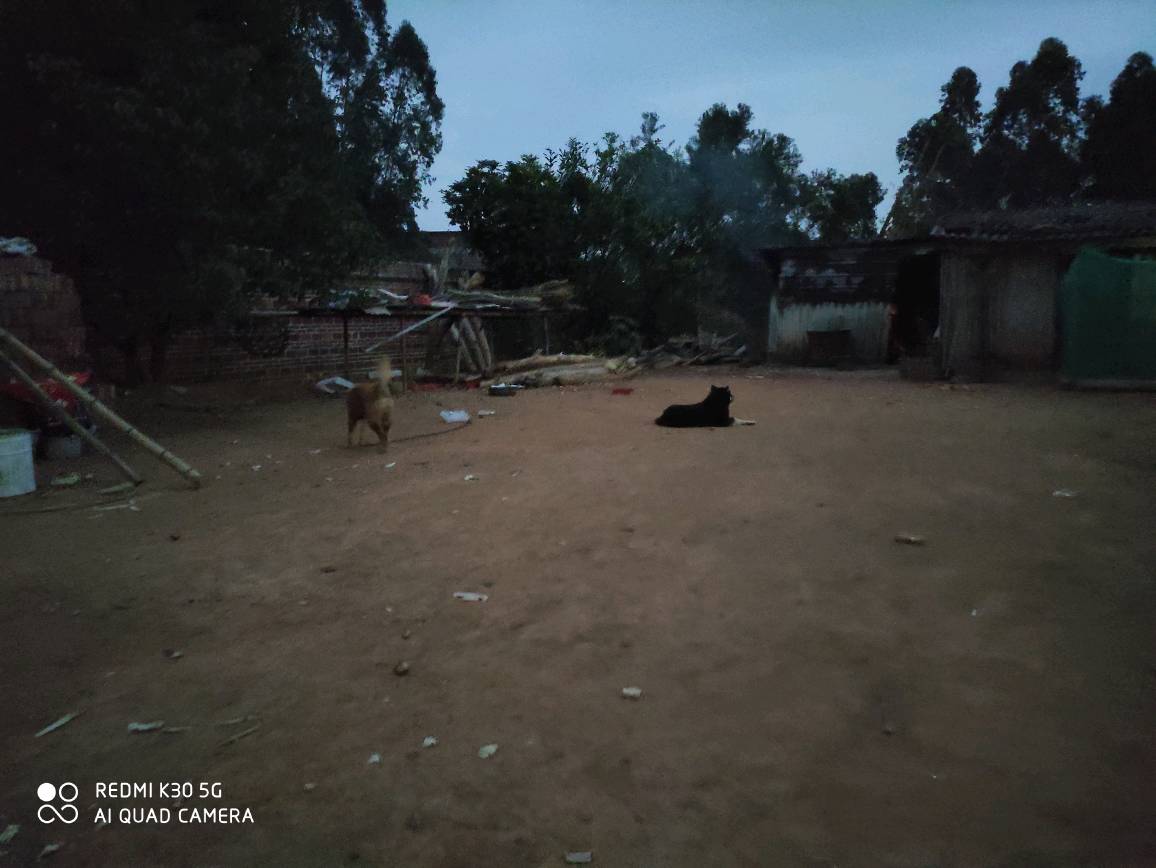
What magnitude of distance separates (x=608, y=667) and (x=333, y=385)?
1260 centimetres

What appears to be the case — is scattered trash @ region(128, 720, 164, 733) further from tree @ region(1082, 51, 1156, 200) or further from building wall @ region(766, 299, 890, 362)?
tree @ region(1082, 51, 1156, 200)

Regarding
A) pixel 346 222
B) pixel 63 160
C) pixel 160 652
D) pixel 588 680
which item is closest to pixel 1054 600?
pixel 588 680

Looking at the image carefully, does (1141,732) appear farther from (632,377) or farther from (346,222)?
(632,377)

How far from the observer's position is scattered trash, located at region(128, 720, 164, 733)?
9.12ft

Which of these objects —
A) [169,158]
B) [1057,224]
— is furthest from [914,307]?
[169,158]

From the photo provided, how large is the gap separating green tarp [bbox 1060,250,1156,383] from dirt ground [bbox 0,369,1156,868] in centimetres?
675

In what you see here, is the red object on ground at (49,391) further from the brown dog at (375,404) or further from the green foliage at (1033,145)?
the green foliage at (1033,145)

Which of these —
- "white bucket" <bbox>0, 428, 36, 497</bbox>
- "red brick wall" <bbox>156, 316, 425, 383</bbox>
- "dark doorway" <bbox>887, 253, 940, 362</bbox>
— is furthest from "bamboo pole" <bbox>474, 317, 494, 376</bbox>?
"white bucket" <bbox>0, 428, 36, 497</bbox>

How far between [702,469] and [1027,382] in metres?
10.2

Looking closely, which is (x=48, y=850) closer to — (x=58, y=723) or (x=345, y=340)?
(x=58, y=723)

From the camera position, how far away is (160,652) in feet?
11.3

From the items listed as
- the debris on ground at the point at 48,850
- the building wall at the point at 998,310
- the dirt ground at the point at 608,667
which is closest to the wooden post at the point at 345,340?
the dirt ground at the point at 608,667

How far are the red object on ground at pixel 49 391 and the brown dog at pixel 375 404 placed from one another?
105 inches

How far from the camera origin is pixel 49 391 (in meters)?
7.48
